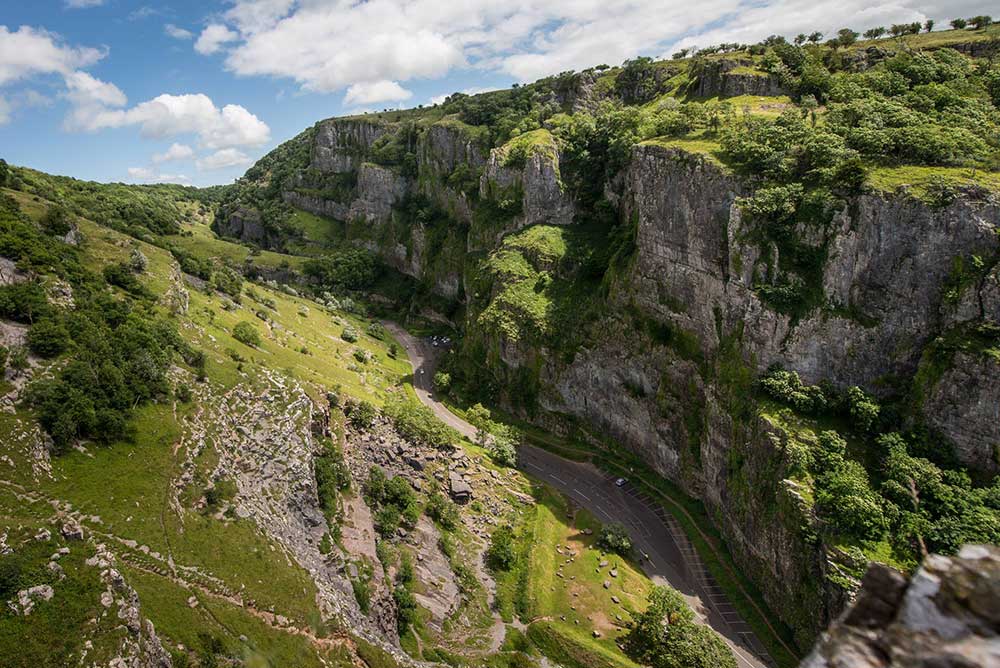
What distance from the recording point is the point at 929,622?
8.63 m

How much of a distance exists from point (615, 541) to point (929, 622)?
53.1 m

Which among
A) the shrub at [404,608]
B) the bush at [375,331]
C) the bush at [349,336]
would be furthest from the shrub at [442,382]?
the shrub at [404,608]

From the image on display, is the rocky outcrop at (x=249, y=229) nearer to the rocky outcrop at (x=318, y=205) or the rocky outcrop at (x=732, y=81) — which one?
the rocky outcrop at (x=318, y=205)

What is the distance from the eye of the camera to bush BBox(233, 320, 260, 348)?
2547 inches

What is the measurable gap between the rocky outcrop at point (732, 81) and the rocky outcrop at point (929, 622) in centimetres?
9032

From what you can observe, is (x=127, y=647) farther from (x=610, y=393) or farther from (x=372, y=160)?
(x=372, y=160)

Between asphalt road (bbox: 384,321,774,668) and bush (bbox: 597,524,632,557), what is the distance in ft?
7.71

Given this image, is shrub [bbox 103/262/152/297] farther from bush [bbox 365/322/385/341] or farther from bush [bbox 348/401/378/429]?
bush [bbox 365/322/385/341]

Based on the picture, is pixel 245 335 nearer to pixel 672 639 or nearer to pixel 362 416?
pixel 362 416

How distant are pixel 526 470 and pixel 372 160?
359 ft

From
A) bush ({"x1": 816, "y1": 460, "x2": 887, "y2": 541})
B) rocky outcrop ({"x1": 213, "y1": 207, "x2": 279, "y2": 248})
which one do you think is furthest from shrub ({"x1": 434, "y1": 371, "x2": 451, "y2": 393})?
rocky outcrop ({"x1": 213, "y1": 207, "x2": 279, "y2": 248})

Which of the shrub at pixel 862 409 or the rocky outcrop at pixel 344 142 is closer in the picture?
the shrub at pixel 862 409

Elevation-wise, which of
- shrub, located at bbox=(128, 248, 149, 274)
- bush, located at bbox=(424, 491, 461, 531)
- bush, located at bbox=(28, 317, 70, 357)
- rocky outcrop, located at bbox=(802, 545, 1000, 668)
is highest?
shrub, located at bbox=(128, 248, 149, 274)

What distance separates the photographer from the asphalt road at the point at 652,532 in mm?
50656
